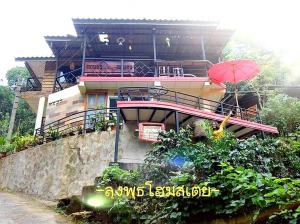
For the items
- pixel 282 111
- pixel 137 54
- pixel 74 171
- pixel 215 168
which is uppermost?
pixel 137 54

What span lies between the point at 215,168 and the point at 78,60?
1550cm

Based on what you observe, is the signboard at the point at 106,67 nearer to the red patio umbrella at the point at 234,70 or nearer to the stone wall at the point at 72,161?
the red patio umbrella at the point at 234,70


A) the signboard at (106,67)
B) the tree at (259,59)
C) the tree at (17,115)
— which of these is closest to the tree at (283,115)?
the tree at (259,59)

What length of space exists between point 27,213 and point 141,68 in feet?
37.0

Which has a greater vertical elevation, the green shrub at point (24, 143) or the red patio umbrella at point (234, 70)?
the red patio umbrella at point (234, 70)

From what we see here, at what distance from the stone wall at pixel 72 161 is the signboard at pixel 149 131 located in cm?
74

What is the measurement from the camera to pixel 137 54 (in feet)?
66.5

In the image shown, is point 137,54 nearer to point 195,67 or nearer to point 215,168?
point 195,67

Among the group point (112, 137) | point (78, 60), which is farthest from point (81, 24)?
point (112, 137)

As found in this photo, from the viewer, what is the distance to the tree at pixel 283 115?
595 inches

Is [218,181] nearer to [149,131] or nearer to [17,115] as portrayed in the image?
[149,131]

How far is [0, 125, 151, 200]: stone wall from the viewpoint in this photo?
37.3 ft

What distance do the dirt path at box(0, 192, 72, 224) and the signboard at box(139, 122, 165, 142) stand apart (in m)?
3.77

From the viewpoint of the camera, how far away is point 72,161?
11.7m
